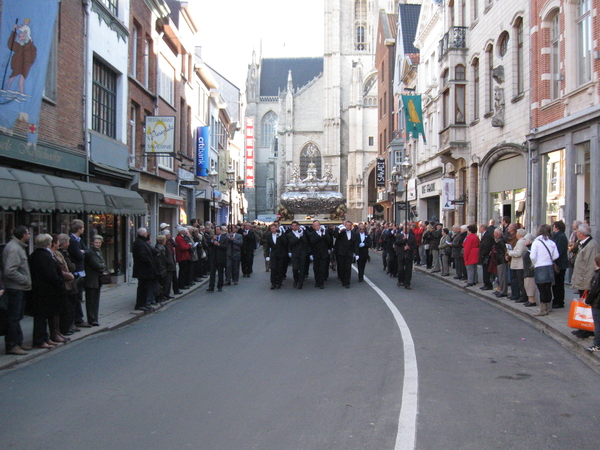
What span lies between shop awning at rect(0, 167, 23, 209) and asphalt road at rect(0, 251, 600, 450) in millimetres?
2654

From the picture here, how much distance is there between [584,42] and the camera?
1606 centimetres

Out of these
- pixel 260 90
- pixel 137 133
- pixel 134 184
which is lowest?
pixel 134 184

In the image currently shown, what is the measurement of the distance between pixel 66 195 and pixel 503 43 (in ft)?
56.3

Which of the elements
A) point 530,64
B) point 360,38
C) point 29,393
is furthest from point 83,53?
point 360,38

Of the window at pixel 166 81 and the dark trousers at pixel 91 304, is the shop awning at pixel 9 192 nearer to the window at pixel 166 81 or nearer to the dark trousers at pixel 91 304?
the dark trousers at pixel 91 304

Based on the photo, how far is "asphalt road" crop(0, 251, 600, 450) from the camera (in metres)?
4.60

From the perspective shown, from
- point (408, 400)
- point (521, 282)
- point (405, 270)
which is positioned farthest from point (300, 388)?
point (405, 270)

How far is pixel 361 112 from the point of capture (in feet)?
241

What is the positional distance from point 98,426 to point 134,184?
1469 centimetres

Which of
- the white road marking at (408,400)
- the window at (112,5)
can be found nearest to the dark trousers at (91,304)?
the white road marking at (408,400)

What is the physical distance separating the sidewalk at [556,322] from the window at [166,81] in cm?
1422

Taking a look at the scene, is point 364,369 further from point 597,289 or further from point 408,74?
point 408,74

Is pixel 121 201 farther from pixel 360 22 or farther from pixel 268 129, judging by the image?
pixel 268 129

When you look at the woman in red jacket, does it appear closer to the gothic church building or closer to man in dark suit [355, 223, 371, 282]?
man in dark suit [355, 223, 371, 282]
